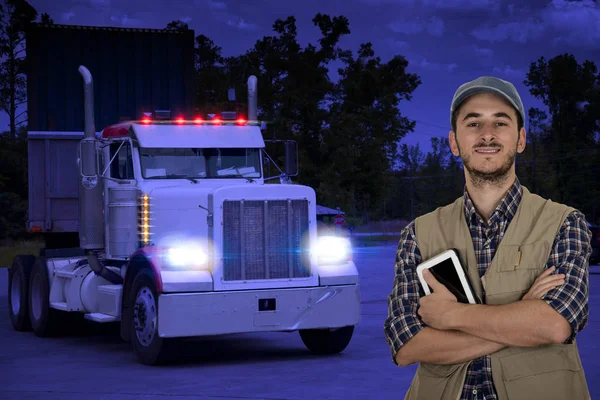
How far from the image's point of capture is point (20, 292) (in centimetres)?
1652

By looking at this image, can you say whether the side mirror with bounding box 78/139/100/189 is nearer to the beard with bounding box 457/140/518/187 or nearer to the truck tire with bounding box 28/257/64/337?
the truck tire with bounding box 28/257/64/337

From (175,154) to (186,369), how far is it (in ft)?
10.00

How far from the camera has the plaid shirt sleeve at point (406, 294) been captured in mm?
3281

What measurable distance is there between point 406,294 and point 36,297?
13.5 m

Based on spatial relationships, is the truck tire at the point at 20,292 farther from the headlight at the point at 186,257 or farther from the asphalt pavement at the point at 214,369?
the headlight at the point at 186,257

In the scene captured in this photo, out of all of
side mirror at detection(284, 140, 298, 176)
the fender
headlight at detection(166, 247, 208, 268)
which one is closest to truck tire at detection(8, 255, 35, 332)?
the fender

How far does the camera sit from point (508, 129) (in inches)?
124

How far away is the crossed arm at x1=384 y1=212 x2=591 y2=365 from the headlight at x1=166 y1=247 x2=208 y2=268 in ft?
29.2

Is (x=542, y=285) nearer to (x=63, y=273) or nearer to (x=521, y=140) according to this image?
(x=521, y=140)

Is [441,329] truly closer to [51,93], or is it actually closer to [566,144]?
[51,93]

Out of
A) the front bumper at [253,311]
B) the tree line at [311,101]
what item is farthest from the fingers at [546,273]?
the tree line at [311,101]

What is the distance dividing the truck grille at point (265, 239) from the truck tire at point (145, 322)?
89 centimetres

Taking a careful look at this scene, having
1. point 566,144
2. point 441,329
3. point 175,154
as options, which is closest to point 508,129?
point 441,329

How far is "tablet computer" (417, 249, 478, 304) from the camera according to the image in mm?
3010
